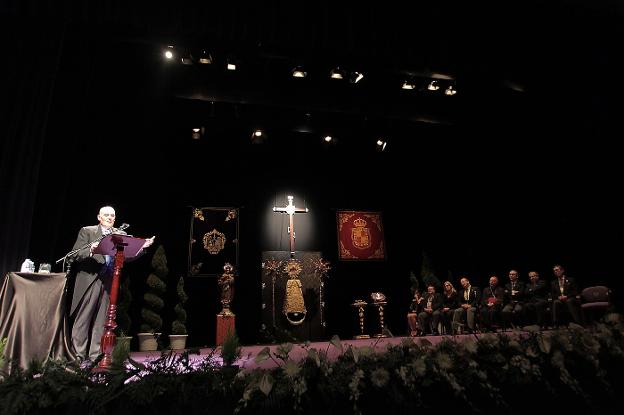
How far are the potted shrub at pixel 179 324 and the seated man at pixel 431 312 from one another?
4316mm

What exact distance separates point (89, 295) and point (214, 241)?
4556mm

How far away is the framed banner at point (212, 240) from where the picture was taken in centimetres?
830

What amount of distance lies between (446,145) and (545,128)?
237cm

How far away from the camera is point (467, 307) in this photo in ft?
25.4

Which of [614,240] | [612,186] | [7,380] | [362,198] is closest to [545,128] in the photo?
[612,186]

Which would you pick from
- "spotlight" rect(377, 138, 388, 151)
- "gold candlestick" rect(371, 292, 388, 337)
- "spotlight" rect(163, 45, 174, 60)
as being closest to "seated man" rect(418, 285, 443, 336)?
"gold candlestick" rect(371, 292, 388, 337)

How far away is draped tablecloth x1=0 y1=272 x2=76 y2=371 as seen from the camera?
3463mm

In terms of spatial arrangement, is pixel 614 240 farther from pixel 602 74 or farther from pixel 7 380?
pixel 7 380

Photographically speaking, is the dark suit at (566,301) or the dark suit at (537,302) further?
the dark suit at (537,302)

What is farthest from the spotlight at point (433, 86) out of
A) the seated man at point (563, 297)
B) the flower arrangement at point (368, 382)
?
the flower arrangement at point (368, 382)

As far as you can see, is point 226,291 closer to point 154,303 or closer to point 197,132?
point 154,303

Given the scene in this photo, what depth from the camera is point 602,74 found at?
19.3 ft

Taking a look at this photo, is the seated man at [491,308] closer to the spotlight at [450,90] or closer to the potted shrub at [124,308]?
the spotlight at [450,90]

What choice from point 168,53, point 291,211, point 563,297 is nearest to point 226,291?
point 291,211
